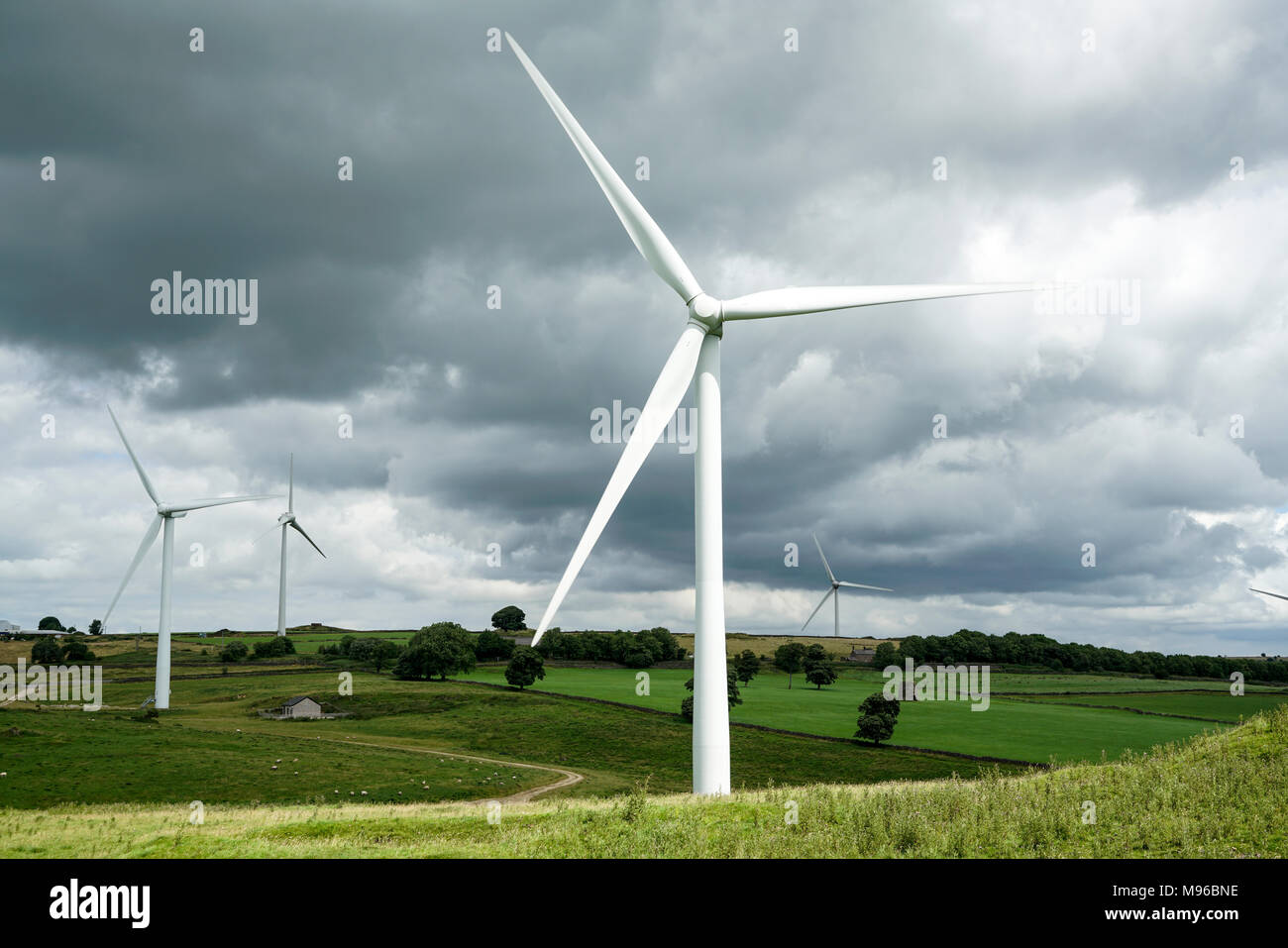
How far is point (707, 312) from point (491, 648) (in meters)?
160

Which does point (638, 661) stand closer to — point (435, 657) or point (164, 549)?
point (435, 657)

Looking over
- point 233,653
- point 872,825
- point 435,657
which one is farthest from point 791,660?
point 872,825

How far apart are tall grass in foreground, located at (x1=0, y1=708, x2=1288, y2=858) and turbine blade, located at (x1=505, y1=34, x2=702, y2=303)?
23.2 meters

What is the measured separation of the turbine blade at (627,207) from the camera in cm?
4000

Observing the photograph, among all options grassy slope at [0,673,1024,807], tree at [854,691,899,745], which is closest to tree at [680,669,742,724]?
grassy slope at [0,673,1024,807]

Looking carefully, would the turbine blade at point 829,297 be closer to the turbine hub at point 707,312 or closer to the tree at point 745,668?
the turbine hub at point 707,312

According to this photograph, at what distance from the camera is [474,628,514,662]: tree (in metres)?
187

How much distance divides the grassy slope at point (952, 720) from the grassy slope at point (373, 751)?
9.93m

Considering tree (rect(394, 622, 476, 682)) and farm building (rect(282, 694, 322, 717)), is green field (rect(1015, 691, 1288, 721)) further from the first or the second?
farm building (rect(282, 694, 322, 717))

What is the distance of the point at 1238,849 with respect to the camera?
58.6 ft

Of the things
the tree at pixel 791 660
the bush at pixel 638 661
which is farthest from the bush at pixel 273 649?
the tree at pixel 791 660
